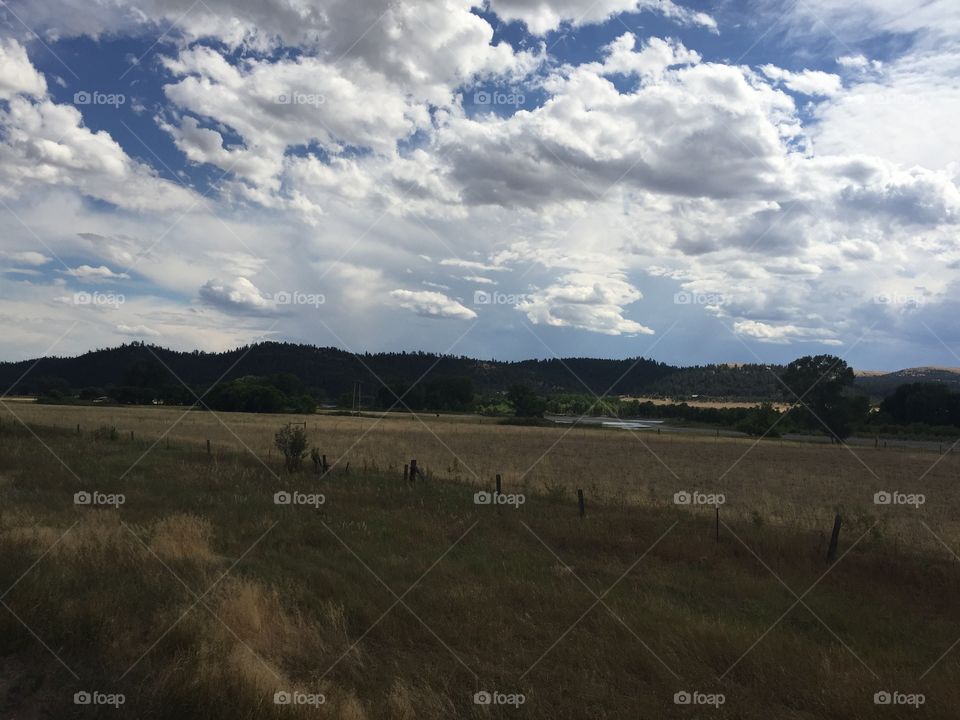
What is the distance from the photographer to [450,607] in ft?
31.3

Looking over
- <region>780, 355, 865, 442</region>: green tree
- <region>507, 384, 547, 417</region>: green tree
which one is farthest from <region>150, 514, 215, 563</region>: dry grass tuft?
<region>507, 384, 547, 417</region>: green tree

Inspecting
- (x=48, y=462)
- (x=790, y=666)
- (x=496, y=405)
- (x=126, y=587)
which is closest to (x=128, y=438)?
(x=48, y=462)

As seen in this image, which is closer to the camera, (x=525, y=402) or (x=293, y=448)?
(x=293, y=448)

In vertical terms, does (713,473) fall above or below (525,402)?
below

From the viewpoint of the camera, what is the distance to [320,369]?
547ft

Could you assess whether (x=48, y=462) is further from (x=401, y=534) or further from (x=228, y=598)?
(x=228, y=598)

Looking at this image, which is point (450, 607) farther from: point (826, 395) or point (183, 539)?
point (826, 395)

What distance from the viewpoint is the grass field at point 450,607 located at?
22.9ft

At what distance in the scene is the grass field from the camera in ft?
22.9

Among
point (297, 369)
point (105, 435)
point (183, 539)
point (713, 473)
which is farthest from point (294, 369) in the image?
point (183, 539)

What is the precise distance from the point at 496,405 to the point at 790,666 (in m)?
118

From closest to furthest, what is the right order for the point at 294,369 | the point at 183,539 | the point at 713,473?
the point at 183,539 < the point at 713,473 < the point at 294,369

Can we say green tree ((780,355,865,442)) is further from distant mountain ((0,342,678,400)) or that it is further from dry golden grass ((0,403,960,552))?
distant mountain ((0,342,678,400))

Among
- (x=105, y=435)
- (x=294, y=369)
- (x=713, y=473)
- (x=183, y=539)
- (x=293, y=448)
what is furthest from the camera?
(x=294, y=369)
